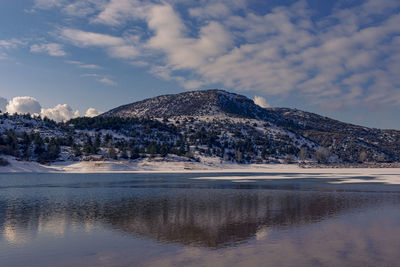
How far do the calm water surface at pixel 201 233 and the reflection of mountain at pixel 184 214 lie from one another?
0.29 feet

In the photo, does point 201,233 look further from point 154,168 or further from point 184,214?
point 154,168

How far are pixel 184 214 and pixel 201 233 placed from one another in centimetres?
913

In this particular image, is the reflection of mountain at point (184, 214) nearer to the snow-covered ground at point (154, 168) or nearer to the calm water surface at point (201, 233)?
the calm water surface at point (201, 233)

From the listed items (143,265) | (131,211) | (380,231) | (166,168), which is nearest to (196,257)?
(143,265)

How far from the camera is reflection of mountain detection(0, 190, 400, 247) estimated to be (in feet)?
92.3

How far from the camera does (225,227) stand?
1177 inches

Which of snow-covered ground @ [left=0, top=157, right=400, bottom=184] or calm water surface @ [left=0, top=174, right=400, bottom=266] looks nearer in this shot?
calm water surface @ [left=0, top=174, right=400, bottom=266]

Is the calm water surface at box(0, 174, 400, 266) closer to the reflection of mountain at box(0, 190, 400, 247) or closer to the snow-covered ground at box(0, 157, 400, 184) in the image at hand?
the reflection of mountain at box(0, 190, 400, 247)

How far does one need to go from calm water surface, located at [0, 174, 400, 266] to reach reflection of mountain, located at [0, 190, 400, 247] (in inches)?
3.5

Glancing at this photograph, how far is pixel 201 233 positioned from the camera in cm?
2762

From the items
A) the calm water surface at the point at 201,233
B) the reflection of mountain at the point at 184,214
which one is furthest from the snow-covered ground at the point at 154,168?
the calm water surface at the point at 201,233

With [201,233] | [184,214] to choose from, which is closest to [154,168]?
[184,214]

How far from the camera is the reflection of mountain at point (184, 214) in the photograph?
28.1 metres

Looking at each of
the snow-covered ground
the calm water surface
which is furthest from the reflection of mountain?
the snow-covered ground
